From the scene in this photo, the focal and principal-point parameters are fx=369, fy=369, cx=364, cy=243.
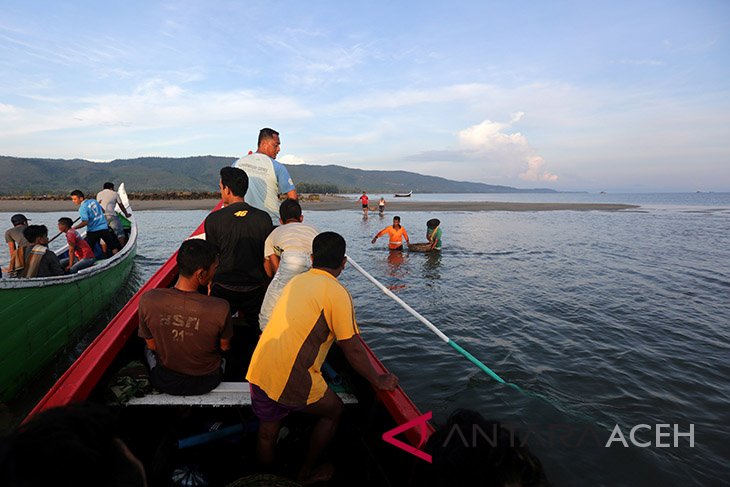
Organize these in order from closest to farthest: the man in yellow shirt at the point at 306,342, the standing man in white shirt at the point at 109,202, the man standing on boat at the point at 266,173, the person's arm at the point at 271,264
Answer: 1. the man in yellow shirt at the point at 306,342
2. the person's arm at the point at 271,264
3. the man standing on boat at the point at 266,173
4. the standing man in white shirt at the point at 109,202

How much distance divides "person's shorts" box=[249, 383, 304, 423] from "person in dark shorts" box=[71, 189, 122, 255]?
900 centimetres

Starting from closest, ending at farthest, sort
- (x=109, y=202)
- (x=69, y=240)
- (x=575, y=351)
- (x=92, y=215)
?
(x=575, y=351), (x=69, y=240), (x=92, y=215), (x=109, y=202)

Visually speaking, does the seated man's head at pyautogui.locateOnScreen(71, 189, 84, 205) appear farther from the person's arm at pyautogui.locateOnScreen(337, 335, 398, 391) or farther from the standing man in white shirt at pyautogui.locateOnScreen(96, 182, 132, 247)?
the person's arm at pyautogui.locateOnScreen(337, 335, 398, 391)

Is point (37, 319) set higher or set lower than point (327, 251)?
lower

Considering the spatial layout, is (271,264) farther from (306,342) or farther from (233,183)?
(306,342)

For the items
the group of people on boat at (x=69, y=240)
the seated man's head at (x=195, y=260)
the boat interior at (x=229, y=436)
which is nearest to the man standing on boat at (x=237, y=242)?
the boat interior at (x=229, y=436)

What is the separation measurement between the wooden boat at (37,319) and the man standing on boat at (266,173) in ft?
10.8

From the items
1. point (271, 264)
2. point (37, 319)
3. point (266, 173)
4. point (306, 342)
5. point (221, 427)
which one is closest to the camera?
point (306, 342)

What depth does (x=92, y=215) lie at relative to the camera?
378 inches

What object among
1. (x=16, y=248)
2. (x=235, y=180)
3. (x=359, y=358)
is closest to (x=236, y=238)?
(x=235, y=180)

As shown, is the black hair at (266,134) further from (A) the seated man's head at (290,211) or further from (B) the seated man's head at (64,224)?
(B) the seated man's head at (64,224)

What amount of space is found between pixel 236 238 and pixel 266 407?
6.38ft

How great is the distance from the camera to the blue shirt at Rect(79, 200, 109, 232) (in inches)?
367

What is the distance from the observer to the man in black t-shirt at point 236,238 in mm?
4020
